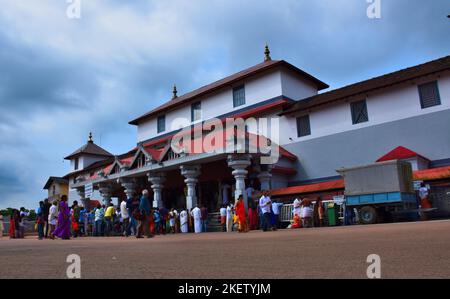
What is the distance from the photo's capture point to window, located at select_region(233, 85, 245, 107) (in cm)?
2939

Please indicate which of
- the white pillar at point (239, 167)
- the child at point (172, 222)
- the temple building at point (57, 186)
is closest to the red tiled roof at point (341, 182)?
the white pillar at point (239, 167)

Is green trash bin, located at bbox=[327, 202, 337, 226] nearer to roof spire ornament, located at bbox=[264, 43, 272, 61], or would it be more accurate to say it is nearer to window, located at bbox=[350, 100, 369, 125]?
window, located at bbox=[350, 100, 369, 125]

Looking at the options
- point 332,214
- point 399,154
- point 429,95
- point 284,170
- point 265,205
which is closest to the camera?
point 265,205

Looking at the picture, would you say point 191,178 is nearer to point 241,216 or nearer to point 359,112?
point 241,216

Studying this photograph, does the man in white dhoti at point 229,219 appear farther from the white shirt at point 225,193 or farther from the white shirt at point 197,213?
the white shirt at point 225,193

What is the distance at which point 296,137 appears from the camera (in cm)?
2556

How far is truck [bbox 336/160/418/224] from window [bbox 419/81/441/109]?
5643mm

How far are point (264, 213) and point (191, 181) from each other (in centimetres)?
704

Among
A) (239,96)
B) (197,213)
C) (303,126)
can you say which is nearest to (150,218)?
(197,213)

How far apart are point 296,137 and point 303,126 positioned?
2.82 feet

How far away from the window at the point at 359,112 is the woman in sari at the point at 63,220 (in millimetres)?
16684

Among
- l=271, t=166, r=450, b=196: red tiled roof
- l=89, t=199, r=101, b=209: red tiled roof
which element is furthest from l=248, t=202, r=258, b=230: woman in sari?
l=89, t=199, r=101, b=209: red tiled roof
